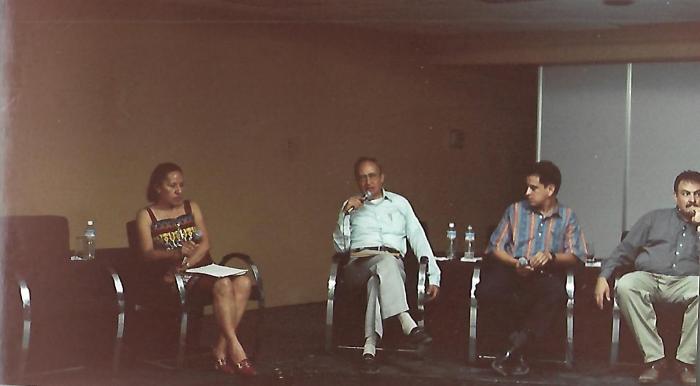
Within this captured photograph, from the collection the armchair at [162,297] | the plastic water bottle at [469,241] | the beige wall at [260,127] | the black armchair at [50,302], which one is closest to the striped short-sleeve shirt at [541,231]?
the beige wall at [260,127]

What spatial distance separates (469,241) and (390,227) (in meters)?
0.49

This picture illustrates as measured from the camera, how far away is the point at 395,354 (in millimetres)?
5711

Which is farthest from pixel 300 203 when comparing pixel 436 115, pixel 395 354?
pixel 395 354

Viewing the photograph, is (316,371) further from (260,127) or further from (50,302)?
(260,127)

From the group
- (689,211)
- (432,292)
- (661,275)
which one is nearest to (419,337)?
(432,292)

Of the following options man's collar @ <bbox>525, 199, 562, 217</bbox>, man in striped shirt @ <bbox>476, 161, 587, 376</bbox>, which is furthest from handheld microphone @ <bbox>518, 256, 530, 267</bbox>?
man's collar @ <bbox>525, 199, 562, 217</bbox>

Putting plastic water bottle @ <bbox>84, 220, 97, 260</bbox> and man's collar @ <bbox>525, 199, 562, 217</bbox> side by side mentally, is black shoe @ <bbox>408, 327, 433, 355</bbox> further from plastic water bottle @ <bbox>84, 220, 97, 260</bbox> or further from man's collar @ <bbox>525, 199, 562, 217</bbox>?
plastic water bottle @ <bbox>84, 220, 97, 260</bbox>

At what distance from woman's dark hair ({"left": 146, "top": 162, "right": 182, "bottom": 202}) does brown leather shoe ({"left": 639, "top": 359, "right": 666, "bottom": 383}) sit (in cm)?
276

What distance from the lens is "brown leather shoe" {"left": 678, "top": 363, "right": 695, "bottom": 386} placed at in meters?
5.34

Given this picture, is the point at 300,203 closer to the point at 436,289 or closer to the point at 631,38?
the point at 436,289

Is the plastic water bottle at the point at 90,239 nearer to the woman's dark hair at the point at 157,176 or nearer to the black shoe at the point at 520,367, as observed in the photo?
the woman's dark hair at the point at 157,176

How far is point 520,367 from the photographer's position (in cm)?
563

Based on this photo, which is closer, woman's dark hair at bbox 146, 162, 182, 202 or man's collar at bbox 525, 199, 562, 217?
man's collar at bbox 525, 199, 562, 217

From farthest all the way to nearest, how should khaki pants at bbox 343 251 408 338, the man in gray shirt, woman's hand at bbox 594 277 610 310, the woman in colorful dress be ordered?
the woman in colorful dress, khaki pants at bbox 343 251 408 338, woman's hand at bbox 594 277 610 310, the man in gray shirt
